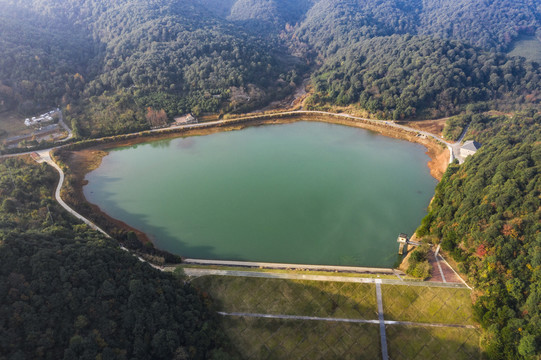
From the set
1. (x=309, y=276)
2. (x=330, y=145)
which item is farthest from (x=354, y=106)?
(x=309, y=276)

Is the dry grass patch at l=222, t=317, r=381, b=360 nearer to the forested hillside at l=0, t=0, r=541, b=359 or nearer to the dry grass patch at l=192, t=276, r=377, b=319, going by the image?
the dry grass patch at l=192, t=276, r=377, b=319

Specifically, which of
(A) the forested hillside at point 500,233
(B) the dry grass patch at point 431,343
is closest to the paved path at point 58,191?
(B) the dry grass patch at point 431,343

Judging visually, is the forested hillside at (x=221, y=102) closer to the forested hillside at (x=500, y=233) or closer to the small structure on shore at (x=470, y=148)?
the forested hillside at (x=500, y=233)

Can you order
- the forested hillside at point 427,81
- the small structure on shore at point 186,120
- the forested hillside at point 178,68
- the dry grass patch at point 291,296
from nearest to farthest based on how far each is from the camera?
the dry grass patch at point 291,296 < the small structure on shore at point 186,120 < the forested hillside at point 178,68 < the forested hillside at point 427,81

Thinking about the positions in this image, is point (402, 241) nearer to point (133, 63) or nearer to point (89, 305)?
point (89, 305)

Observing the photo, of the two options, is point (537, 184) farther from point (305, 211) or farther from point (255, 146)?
point (255, 146)

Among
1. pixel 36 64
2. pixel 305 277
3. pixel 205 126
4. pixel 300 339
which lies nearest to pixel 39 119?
pixel 36 64

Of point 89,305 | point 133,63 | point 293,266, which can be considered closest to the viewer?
point 89,305
